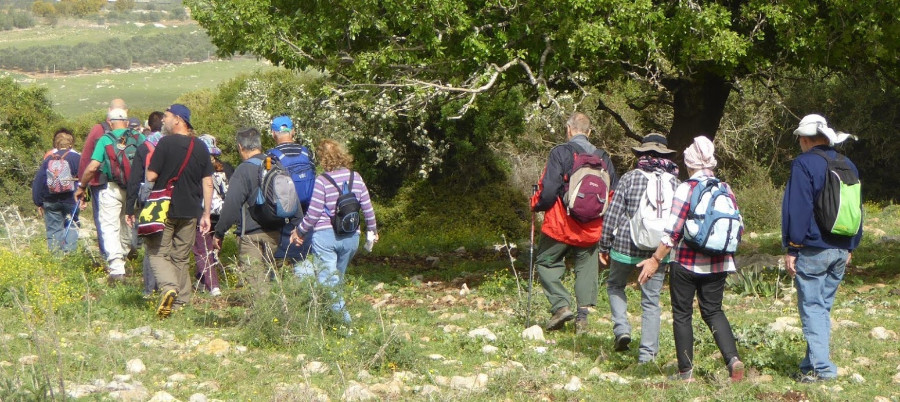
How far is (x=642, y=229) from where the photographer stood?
Result: 7453 millimetres

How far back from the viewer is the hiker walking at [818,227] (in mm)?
6746

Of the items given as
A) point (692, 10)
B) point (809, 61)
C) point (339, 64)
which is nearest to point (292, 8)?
point (339, 64)

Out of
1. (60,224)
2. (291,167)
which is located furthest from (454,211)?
(291,167)

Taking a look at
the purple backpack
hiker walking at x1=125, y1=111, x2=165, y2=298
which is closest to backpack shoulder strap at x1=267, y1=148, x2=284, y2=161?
hiker walking at x1=125, y1=111, x2=165, y2=298

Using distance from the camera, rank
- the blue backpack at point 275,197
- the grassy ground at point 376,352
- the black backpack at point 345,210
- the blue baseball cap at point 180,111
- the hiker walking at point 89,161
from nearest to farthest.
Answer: the grassy ground at point 376,352 → the black backpack at point 345,210 → the blue backpack at point 275,197 → the blue baseball cap at point 180,111 → the hiker walking at point 89,161

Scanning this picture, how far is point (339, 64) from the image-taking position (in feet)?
40.6

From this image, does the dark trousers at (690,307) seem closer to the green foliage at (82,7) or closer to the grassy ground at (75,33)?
the grassy ground at (75,33)

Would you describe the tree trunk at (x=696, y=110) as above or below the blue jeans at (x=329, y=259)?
above

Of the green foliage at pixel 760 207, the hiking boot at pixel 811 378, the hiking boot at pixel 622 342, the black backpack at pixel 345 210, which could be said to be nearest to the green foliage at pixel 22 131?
the green foliage at pixel 760 207

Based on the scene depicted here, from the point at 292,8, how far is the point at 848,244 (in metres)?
8.27

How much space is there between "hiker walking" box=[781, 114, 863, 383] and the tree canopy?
405cm

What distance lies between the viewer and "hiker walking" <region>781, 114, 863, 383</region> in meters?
6.75

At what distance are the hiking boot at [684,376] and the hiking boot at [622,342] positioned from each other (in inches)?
32.9

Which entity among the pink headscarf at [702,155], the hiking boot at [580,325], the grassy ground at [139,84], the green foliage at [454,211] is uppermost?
the pink headscarf at [702,155]
